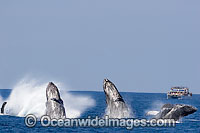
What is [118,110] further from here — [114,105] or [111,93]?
[111,93]

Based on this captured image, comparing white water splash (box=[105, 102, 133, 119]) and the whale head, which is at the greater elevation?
the whale head

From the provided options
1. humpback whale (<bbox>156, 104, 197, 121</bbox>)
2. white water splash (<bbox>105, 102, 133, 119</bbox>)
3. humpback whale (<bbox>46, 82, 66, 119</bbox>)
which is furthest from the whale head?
humpback whale (<bbox>46, 82, 66, 119</bbox>)

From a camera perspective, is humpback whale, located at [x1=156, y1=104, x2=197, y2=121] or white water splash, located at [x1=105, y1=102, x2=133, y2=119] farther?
white water splash, located at [x1=105, y1=102, x2=133, y2=119]

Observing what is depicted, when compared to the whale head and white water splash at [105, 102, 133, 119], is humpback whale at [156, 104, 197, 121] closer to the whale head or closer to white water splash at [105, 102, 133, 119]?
white water splash at [105, 102, 133, 119]

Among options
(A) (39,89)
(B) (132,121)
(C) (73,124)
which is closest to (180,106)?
(B) (132,121)

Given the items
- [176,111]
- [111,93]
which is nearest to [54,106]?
[111,93]

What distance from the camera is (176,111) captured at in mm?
59750

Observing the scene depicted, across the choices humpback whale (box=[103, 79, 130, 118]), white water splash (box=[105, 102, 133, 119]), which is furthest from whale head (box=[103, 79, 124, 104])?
white water splash (box=[105, 102, 133, 119])

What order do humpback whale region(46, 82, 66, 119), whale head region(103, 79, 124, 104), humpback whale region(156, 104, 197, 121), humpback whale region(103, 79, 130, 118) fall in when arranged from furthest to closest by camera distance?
humpback whale region(46, 82, 66, 119) < whale head region(103, 79, 124, 104) < humpback whale region(103, 79, 130, 118) < humpback whale region(156, 104, 197, 121)

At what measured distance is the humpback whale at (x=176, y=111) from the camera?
58.8 meters

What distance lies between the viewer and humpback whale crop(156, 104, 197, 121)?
2313 inches

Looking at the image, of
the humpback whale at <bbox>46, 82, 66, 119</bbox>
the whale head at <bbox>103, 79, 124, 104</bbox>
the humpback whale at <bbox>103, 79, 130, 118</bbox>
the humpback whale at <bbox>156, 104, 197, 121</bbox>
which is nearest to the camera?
the humpback whale at <bbox>156, 104, 197, 121</bbox>

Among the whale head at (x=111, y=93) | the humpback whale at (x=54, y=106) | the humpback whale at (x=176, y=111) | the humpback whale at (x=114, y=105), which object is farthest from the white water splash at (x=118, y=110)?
the humpback whale at (x=54, y=106)

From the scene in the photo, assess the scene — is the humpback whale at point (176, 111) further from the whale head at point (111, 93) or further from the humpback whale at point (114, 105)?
the whale head at point (111, 93)
